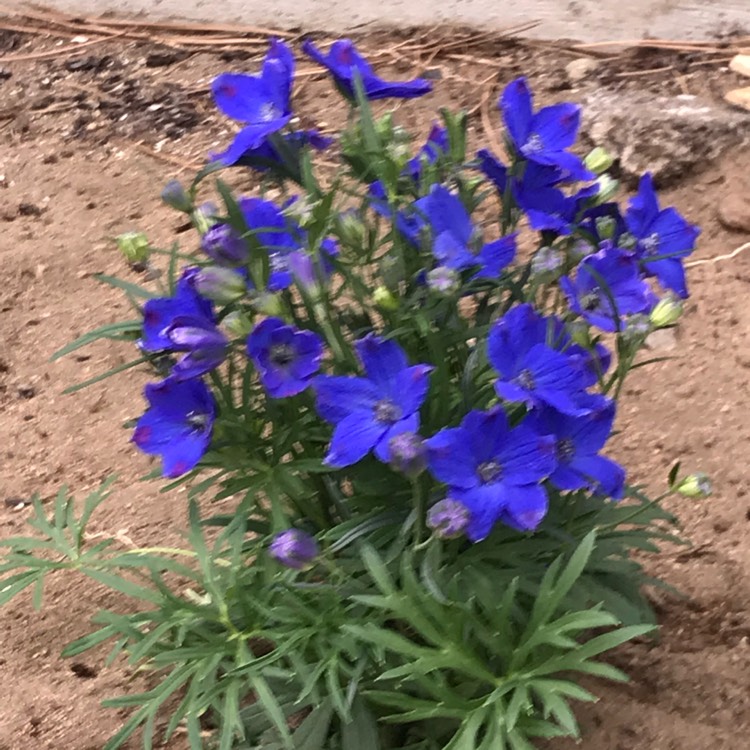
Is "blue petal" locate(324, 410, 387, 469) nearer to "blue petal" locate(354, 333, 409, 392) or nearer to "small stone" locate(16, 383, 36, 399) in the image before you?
"blue petal" locate(354, 333, 409, 392)

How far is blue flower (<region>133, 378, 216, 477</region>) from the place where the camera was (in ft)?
2.80

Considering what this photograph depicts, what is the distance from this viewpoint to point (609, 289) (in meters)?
0.87

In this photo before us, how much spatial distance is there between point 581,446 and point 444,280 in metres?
0.20

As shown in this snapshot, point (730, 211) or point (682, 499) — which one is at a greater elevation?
point (730, 211)

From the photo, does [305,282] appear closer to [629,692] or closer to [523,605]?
[523,605]

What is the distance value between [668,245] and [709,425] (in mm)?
624

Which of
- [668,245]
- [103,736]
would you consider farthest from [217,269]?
[103,736]

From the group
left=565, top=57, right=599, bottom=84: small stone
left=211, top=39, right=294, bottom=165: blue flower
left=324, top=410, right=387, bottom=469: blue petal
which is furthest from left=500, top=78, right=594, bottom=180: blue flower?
left=565, top=57, right=599, bottom=84: small stone

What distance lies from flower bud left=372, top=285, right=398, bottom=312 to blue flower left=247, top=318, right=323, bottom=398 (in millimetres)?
71

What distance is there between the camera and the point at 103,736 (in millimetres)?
1146

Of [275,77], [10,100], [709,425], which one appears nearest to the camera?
[275,77]

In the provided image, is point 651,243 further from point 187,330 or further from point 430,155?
point 187,330

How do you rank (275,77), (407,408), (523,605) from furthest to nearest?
(523,605)
(275,77)
(407,408)

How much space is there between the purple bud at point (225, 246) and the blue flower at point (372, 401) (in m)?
0.13
